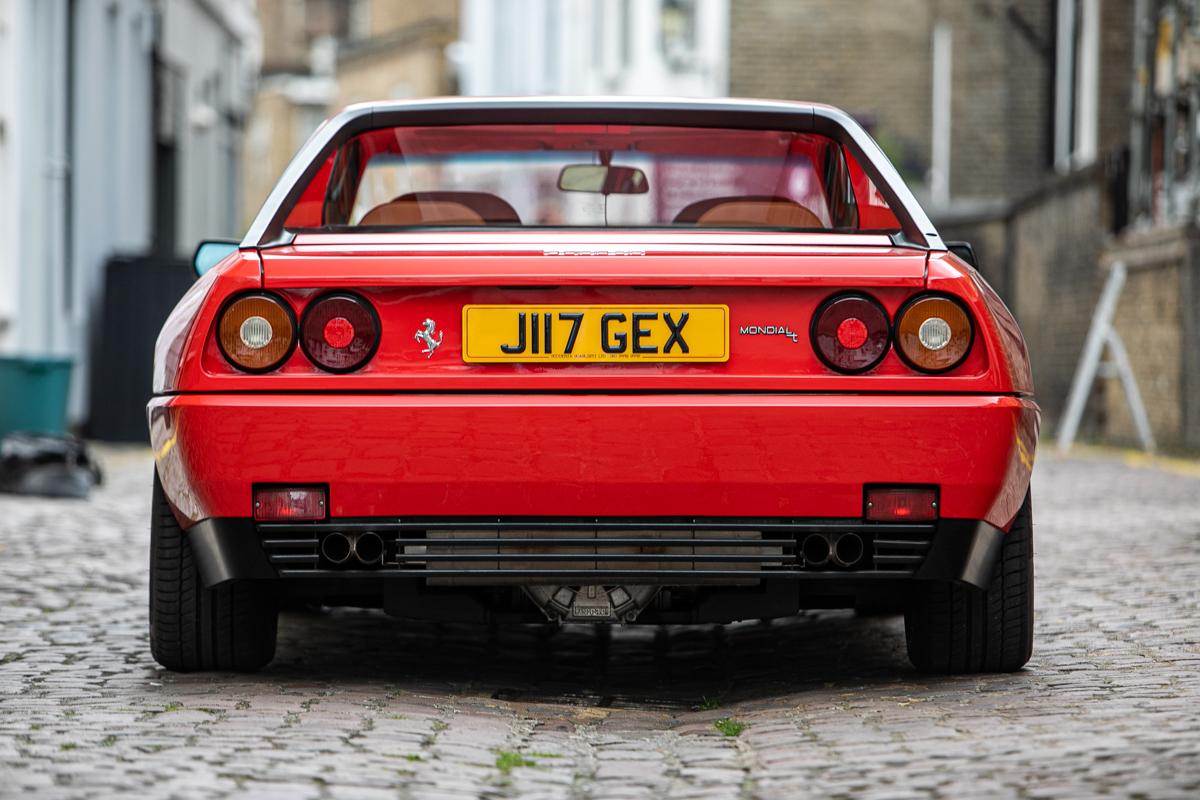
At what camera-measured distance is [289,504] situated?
4512 mm

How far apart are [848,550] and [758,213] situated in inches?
51.7

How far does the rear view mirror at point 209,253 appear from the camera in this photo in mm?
5367

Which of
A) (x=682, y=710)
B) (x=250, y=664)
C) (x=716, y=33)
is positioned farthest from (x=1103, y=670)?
(x=716, y=33)

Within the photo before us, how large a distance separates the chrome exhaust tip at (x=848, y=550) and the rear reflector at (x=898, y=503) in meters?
0.08

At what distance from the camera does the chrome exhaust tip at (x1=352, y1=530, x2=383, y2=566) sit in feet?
14.9

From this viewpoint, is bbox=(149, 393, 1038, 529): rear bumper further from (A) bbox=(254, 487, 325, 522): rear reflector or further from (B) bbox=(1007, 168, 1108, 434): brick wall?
(B) bbox=(1007, 168, 1108, 434): brick wall

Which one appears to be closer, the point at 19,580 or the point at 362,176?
the point at 362,176

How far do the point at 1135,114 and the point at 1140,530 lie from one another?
321 inches

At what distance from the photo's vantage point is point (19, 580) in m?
7.50

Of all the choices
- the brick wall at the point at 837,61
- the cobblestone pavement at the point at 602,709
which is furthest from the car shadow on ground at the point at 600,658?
the brick wall at the point at 837,61

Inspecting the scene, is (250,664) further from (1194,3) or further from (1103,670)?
(1194,3)

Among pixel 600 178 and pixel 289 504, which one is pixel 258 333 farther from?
pixel 600 178

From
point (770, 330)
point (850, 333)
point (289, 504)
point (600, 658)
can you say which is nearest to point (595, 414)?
point (770, 330)

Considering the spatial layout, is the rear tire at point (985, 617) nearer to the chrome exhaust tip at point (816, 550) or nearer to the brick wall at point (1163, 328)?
the chrome exhaust tip at point (816, 550)
